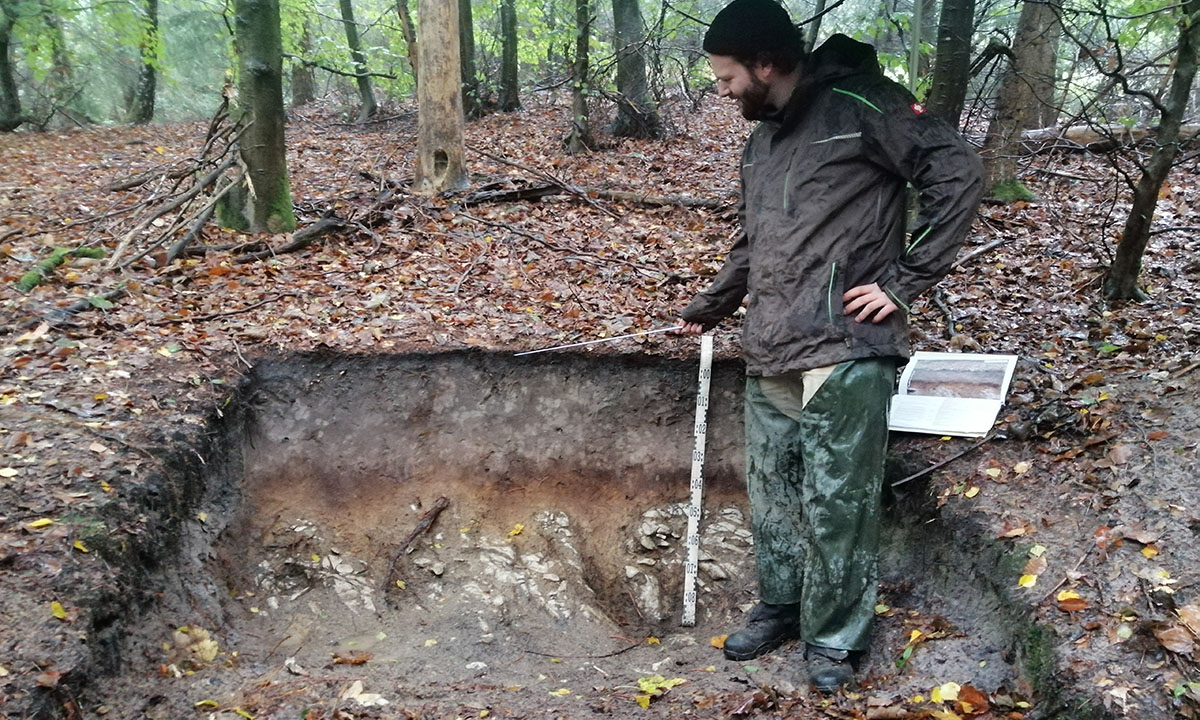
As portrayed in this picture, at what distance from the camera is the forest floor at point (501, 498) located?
119 inches

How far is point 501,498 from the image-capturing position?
5352 millimetres

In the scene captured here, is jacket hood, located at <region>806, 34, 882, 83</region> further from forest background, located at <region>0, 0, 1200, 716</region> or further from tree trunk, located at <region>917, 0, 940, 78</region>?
tree trunk, located at <region>917, 0, 940, 78</region>

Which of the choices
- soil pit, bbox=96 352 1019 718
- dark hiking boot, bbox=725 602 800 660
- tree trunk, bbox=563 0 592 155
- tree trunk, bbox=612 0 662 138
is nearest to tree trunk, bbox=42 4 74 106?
tree trunk, bbox=563 0 592 155

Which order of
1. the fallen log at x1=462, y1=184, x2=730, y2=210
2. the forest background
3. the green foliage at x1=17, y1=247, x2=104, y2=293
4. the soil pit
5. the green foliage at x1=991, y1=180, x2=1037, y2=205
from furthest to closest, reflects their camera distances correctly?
the fallen log at x1=462, y1=184, x2=730, y2=210 < the green foliage at x1=991, y1=180, x2=1037, y2=205 < the green foliage at x1=17, y1=247, x2=104, y2=293 < the forest background < the soil pit

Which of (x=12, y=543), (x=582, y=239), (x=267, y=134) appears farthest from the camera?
(x=582, y=239)

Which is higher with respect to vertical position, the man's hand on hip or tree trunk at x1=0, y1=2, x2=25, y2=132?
tree trunk at x1=0, y1=2, x2=25, y2=132

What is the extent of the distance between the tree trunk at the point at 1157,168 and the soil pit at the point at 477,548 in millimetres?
2572

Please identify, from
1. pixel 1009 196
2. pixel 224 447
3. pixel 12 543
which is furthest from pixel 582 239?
pixel 12 543

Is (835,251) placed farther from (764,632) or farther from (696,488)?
(696,488)

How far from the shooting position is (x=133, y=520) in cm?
371

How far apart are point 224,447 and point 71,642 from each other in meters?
1.88

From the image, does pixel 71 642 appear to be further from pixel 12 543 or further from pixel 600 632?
pixel 600 632

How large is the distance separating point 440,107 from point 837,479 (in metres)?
6.80

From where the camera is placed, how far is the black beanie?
3.02 meters
